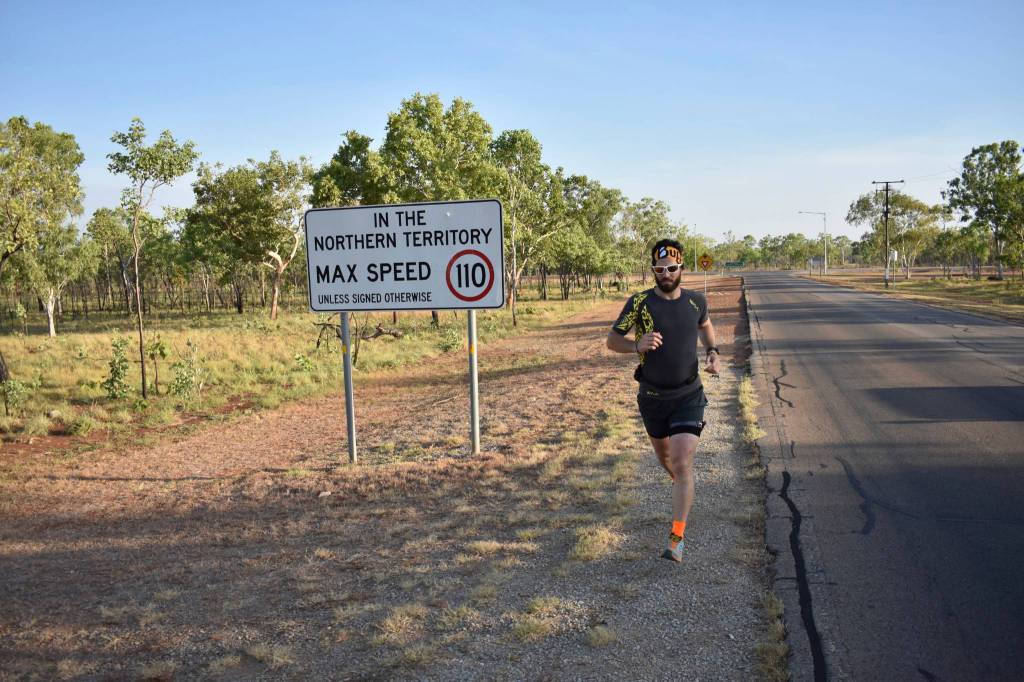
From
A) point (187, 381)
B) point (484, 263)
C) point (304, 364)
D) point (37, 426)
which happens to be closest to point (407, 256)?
point (484, 263)

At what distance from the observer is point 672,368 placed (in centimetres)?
444

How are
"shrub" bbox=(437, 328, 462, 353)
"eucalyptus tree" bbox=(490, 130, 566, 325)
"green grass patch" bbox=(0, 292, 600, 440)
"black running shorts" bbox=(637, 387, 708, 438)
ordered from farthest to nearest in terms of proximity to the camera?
"eucalyptus tree" bbox=(490, 130, 566, 325), "shrub" bbox=(437, 328, 462, 353), "green grass patch" bbox=(0, 292, 600, 440), "black running shorts" bbox=(637, 387, 708, 438)

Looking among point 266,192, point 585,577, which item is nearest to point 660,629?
point 585,577

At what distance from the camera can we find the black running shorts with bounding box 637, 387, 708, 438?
4.47 m

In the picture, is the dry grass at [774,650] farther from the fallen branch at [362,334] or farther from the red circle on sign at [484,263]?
the fallen branch at [362,334]

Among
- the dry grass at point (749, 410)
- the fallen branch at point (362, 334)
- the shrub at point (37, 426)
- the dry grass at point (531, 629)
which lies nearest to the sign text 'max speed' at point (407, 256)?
the dry grass at point (749, 410)

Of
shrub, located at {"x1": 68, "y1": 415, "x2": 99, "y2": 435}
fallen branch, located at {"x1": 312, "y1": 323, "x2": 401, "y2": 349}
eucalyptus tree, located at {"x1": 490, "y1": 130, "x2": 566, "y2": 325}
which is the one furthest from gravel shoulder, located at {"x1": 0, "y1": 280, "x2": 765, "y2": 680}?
eucalyptus tree, located at {"x1": 490, "y1": 130, "x2": 566, "y2": 325}

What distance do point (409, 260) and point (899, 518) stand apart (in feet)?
18.2

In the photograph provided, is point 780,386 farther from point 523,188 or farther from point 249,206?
point 249,206

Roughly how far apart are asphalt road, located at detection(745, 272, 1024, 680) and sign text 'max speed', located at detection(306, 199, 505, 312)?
12.0 feet

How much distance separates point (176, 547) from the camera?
226 inches

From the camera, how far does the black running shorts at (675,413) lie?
447 cm

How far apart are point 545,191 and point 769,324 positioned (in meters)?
15.4

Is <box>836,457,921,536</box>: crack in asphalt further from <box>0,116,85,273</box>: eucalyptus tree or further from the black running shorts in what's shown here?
<box>0,116,85,273</box>: eucalyptus tree
